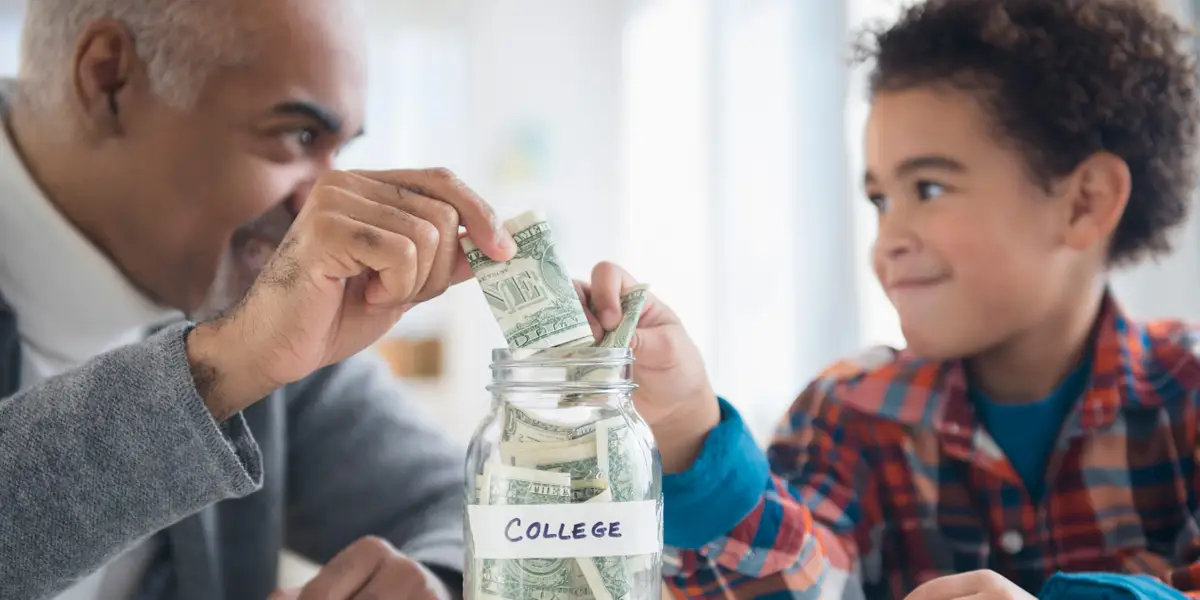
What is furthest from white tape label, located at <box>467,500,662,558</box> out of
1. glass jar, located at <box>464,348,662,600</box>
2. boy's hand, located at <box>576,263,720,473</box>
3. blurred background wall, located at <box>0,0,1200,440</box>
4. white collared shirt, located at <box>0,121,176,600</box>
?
blurred background wall, located at <box>0,0,1200,440</box>

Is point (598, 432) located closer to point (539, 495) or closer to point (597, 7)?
point (539, 495)

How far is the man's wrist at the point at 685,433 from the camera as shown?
76 centimetres

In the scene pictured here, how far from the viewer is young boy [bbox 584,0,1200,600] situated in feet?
3.04

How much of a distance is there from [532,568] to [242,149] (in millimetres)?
600

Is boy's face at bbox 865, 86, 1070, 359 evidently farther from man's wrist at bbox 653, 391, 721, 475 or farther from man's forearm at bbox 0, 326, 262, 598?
man's forearm at bbox 0, 326, 262, 598

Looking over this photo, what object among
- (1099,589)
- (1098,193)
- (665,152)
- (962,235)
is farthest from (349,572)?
(665,152)

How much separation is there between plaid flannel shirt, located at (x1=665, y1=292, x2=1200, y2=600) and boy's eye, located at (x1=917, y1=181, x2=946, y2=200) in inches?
7.2

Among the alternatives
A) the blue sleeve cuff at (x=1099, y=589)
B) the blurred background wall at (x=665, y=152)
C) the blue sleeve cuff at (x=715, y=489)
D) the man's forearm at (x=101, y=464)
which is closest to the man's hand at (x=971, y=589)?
the blue sleeve cuff at (x=1099, y=589)

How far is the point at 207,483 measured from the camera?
0.65 meters

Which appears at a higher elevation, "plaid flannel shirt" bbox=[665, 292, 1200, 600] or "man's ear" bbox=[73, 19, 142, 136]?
"man's ear" bbox=[73, 19, 142, 136]

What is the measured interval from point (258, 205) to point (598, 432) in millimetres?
553

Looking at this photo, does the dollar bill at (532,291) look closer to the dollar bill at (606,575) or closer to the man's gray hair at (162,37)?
the dollar bill at (606,575)

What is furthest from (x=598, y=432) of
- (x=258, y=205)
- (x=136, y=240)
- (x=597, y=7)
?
(x=597, y=7)

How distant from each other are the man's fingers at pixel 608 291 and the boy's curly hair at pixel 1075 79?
20.8 inches
